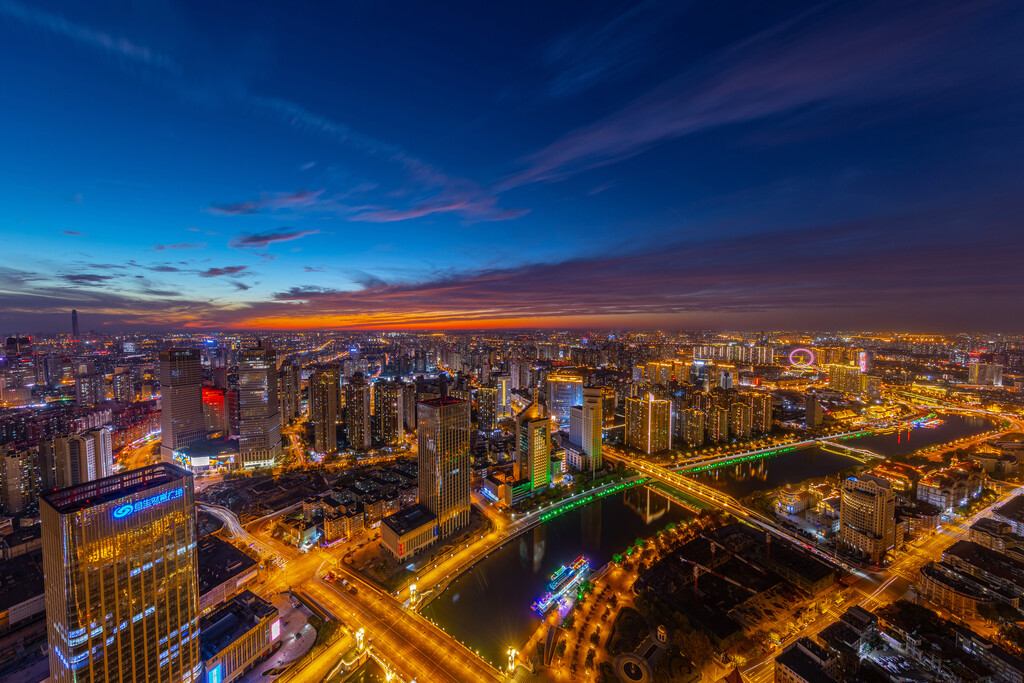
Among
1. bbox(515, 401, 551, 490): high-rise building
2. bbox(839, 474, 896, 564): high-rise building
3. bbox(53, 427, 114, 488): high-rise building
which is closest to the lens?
bbox(839, 474, 896, 564): high-rise building

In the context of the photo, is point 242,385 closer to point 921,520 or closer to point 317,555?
point 317,555

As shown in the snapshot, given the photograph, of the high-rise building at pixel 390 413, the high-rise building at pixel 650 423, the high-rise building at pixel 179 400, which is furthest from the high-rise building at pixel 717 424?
the high-rise building at pixel 179 400

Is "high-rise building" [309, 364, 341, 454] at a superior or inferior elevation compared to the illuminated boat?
superior

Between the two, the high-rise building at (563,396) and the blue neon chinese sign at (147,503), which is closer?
the blue neon chinese sign at (147,503)

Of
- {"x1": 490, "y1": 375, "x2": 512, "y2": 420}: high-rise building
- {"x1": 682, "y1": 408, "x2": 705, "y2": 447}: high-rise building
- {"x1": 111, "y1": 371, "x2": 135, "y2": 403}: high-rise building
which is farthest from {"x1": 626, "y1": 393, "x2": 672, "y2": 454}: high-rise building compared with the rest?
{"x1": 111, "y1": 371, "x2": 135, "y2": 403}: high-rise building

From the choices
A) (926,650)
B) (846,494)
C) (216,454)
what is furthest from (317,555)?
(846,494)

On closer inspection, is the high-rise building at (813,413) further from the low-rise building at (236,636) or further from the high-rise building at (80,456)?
the high-rise building at (80,456)

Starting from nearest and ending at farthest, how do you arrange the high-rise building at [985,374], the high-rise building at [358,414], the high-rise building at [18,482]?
the high-rise building at [18,482], the high-rise building at [358,414], the high-rise building at [985,374]

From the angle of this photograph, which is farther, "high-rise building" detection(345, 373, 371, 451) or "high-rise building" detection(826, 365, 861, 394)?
"high-rise building" detection(826, 365, 861, 394)

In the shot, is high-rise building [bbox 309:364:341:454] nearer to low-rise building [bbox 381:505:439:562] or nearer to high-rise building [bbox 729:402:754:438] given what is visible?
low-rise building [bbox 381:505:439:562]
